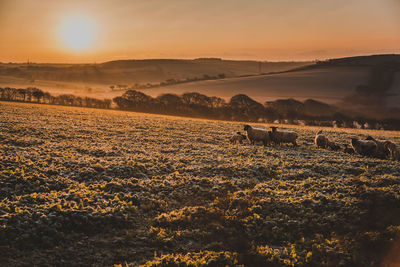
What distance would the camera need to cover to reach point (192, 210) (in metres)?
11.8

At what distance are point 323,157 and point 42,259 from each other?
60.1 ft

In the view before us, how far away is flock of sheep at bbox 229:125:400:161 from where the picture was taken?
2097cm

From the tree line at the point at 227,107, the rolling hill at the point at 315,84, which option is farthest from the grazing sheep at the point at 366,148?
the rolling hill at the point at 315,84

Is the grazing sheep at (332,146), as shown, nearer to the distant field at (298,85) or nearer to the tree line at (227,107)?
the tree line at (227,107)

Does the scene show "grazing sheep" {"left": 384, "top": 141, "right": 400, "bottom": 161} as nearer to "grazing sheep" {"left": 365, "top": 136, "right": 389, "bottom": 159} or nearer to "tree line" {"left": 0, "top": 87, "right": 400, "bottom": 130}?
"grazing sheep" {"left": 365, "top": 136, "right": 389, "bottom": 159}

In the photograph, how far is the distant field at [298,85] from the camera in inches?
3587

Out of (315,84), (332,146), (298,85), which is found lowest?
(332,146)

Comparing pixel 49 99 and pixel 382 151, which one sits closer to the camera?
pixel 382 151

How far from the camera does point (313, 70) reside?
12394 cm

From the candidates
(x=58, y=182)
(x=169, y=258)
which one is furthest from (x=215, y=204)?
(x=58, y=182)

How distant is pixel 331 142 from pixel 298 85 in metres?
84.8

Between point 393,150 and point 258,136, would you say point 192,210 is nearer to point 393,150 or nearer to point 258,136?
point 258,136

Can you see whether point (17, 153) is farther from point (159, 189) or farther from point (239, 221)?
point (239, 221)

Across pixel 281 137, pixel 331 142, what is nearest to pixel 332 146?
pixel 331 142
